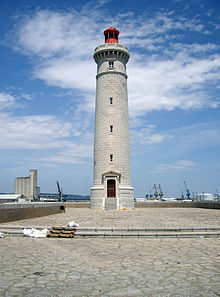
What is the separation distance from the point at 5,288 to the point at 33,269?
52.7 inches

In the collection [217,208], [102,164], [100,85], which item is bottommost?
[217,208]

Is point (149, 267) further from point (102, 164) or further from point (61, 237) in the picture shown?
point (102, 164)

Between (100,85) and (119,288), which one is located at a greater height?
(100,85)

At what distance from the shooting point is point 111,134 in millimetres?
30969

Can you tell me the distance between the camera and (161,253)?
807 cm

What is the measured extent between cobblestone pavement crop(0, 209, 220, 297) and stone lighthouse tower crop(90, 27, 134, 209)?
801 inches

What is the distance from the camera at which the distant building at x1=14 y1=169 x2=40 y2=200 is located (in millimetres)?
41469

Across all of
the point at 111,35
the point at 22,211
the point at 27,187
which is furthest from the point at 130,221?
the point at 27,187

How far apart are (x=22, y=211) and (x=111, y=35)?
2554 centimetres

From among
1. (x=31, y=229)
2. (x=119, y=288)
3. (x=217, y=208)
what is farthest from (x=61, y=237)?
(x=217, y=208)

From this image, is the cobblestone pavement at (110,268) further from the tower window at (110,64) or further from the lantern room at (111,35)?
the lantern room at (111,35)

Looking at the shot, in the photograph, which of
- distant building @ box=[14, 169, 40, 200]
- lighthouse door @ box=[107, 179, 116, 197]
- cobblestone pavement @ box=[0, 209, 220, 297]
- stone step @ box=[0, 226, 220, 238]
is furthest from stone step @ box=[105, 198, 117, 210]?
cobblestone pavement @ box=[0, 209, 220, 297]

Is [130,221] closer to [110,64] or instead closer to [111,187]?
[111,187]

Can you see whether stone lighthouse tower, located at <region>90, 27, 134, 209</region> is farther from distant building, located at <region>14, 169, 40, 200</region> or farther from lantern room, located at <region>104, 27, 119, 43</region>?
distant building, located at <region>14, 169, 40, 200</region>
